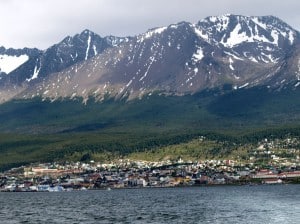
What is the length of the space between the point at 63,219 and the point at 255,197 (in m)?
63.8

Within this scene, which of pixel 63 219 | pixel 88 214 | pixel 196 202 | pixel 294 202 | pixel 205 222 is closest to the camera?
pixel 205 222

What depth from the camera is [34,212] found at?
153m

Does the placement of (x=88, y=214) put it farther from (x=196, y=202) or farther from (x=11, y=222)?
(x=196, y=202)

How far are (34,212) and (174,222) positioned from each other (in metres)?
40.0

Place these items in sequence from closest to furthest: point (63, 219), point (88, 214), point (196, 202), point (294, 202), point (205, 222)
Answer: point (205, 222) < point (63, 219) < point (88, 214) < point (294, 202) < point (196, 202)

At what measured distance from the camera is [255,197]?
182875 mm

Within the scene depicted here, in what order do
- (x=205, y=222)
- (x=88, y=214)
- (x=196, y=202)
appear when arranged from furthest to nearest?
(x=196, y=202), (x=88, y=214), (x=205, y=222)

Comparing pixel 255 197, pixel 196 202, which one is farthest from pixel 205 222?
pixel 255 197

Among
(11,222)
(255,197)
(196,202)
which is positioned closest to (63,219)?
(11,222)

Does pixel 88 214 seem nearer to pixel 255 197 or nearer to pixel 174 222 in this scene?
pixel 174 222

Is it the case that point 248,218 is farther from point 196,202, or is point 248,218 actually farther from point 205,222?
point 196,202

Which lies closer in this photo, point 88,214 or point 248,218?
point 248,218

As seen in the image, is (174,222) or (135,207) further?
(135,207)

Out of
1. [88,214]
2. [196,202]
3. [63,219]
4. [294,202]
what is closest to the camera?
[63,219]
